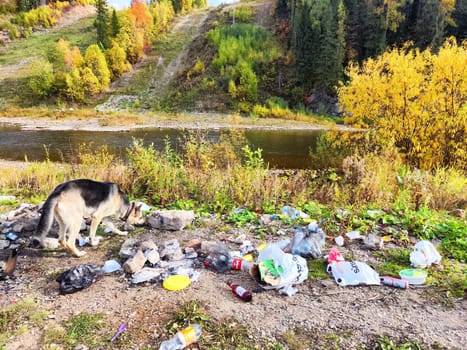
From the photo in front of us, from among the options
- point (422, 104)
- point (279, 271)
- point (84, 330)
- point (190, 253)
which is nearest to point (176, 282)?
point (190, 253)

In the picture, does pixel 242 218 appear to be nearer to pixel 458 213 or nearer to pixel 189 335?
pixel 189 335

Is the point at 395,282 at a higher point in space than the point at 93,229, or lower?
lower

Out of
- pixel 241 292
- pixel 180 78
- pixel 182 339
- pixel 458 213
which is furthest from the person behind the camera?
pixel 180 78

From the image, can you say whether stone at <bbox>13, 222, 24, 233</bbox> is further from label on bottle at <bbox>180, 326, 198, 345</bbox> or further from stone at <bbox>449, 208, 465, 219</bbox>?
stone at <bbox>449, 208, 465, 219</bbox>

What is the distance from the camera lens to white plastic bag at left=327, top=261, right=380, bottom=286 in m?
3.71

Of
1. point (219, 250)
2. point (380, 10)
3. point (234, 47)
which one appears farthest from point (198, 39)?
point (219, 250)

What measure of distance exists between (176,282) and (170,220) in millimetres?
1689

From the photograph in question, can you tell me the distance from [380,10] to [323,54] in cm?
1114

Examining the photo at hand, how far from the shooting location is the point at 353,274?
3.77 metres

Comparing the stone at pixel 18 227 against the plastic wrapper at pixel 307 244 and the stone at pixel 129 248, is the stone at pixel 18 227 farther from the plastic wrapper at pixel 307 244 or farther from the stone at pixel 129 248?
the plastic wrapper at pixel 307 244

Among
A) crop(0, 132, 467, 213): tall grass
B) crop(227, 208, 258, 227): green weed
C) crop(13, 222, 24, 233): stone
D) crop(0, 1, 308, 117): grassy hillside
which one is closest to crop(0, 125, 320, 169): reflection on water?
crop(0, 132, 467, 213): tall grass

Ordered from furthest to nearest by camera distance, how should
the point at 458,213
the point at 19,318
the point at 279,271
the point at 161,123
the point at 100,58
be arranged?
the point at 100,58 < the point at 161,123 < the point at 458,213 < the point at 279,271 < the point at 19,318

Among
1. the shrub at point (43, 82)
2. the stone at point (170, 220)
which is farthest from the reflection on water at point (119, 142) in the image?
the shrub at point (43, 82)

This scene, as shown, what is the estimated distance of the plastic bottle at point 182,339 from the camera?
2.76 metres
